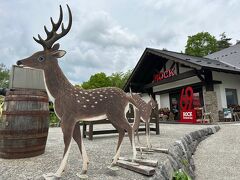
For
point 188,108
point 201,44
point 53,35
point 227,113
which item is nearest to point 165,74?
point 188,108

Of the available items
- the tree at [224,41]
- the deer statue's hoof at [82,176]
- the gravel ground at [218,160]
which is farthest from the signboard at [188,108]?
the tree at [224,41]

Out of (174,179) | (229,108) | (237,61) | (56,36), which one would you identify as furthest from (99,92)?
(237,61)

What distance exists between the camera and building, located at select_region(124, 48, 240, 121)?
11.0 metres

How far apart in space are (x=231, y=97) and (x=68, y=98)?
1276cm

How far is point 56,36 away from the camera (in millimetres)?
2477

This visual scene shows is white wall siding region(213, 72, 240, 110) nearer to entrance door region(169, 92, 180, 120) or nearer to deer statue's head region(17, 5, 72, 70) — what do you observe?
entrance door region(169, 92, 180, 120)

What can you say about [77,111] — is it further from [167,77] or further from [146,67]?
[146,67]

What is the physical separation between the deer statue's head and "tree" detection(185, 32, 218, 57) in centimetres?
2780

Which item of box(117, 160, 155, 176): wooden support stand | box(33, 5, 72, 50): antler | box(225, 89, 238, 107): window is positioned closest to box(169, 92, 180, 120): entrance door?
box(225, 89, 238, 107): window

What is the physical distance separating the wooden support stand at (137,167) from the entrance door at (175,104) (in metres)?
12.2

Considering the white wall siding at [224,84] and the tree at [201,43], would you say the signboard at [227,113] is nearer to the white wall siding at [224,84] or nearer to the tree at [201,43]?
the white wall siding at [224,84]

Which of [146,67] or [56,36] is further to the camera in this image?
[146,67]

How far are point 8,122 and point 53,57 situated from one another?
1.47 m

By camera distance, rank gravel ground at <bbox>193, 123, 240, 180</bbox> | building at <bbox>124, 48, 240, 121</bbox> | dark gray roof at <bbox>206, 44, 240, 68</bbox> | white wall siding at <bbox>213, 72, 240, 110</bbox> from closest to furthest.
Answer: gravel ground at <bbox>193, 123, 240, 180</bbox> < building at <bbox>124, 48, 240, 121</bbox> < white wall siding at <bbox>213, 72, 240, 110</bbox> < dark gray roof at <bbox>206, 44, 240, 68</bbox>
